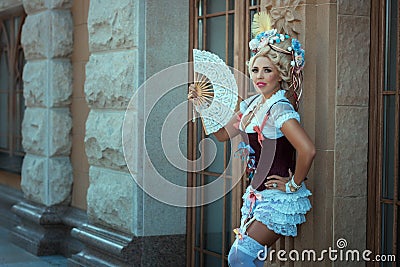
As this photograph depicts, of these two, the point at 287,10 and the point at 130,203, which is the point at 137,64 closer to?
the point at 130,203

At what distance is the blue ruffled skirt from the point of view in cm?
476

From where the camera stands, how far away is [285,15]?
5207mm

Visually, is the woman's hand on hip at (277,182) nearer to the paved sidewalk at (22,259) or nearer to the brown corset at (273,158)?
the brown corset at (273,158)

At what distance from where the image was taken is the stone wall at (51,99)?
28.8 feet

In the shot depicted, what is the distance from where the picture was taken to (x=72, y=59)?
8.86 meters

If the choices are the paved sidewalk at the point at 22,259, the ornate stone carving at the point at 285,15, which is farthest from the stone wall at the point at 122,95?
the ornate stone carving at the point at 285,15

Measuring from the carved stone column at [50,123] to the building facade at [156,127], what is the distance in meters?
0.01

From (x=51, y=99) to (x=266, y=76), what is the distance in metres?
4.52

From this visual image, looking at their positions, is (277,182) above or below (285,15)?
below

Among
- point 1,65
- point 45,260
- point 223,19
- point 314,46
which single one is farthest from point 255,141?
point 1,65

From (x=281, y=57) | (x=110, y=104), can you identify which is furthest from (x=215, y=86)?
(x=110, y=104)

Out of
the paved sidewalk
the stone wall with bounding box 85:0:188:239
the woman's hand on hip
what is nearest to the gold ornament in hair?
the woman's hand on hip

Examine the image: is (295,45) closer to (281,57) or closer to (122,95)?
(281,57)

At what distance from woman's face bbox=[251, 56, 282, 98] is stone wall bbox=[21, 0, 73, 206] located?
4318mm
